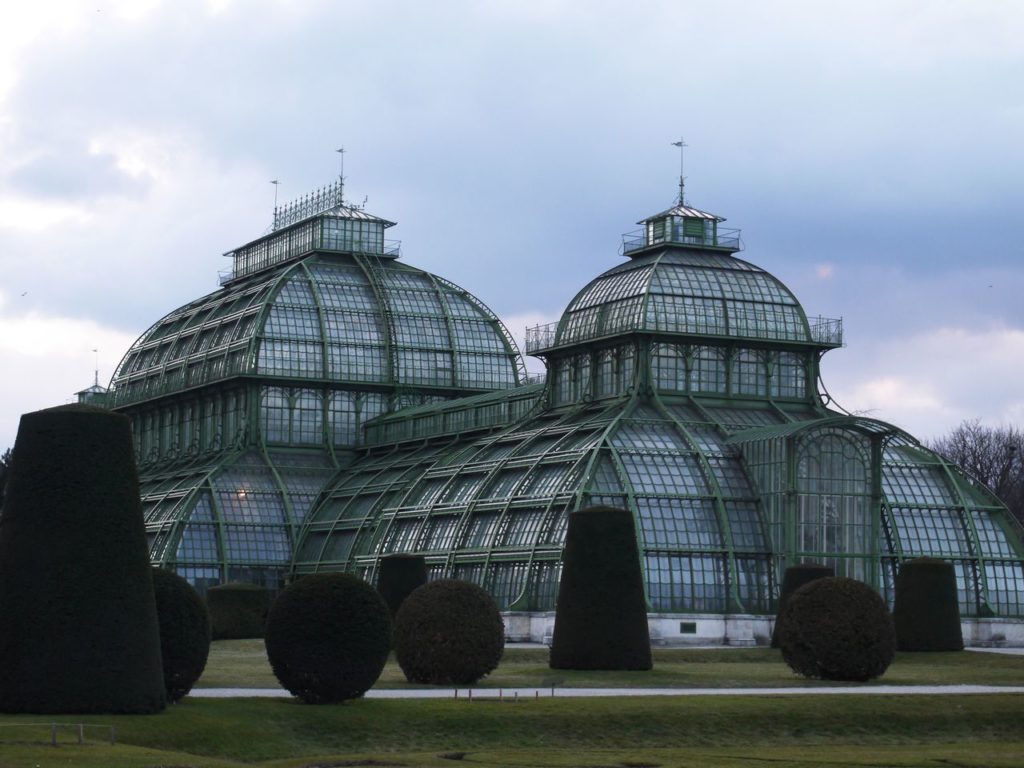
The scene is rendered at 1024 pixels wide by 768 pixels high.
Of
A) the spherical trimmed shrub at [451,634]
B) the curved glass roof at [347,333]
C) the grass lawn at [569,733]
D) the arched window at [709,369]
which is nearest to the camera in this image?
the grass lawn at [569,733]

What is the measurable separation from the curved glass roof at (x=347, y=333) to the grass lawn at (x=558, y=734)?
65.4m

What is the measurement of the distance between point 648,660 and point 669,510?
2273 cm

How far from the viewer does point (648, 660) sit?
67.9 m

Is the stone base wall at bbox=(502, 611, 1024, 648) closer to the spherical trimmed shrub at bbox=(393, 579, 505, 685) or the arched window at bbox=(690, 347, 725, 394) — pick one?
the arched window at bbox=(690, 347, 725, 394)

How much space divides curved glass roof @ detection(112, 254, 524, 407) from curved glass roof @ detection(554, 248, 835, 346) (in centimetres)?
2027

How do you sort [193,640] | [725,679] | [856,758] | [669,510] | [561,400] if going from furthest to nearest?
[561,400]
[669,510]
[725,679]
[193,640]
[856,758]

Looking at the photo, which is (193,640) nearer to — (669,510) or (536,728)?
(536,728)

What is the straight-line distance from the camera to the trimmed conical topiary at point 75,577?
4731 cm

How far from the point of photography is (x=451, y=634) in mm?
62250

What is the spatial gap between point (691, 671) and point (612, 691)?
353 inches

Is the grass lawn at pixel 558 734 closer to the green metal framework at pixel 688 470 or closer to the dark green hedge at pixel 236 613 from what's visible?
the green metal framework at pixel 688 470

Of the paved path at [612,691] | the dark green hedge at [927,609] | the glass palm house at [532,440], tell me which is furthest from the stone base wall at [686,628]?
the paved path at [612,691]

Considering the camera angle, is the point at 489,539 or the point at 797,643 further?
the point at 489,539

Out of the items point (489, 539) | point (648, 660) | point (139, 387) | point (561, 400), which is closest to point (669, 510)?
point (489, 539)
